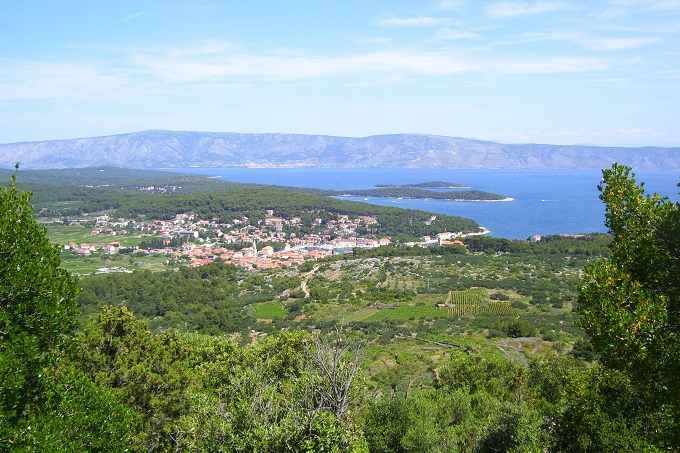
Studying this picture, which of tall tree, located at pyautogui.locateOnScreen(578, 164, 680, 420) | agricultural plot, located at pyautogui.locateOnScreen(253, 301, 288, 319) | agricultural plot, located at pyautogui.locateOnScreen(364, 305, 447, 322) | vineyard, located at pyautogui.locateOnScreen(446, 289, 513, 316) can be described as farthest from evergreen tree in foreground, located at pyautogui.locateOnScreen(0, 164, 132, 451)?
vineyard, located at pyautogui.locateOnScreen(446, 289, 513, 316)

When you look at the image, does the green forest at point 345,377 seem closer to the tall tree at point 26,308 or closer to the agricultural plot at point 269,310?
the tall tree at point 26,308

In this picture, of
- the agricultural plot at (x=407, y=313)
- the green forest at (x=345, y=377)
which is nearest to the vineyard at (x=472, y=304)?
the agricultural plot at (x=407, y=313)

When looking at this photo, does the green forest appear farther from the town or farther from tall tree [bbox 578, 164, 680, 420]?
the town

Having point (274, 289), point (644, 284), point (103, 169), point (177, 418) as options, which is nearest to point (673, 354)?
point (644, 284)

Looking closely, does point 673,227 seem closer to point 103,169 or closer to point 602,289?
point 602,289

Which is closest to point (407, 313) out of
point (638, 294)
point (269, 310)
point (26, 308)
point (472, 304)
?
point (472, 304)
